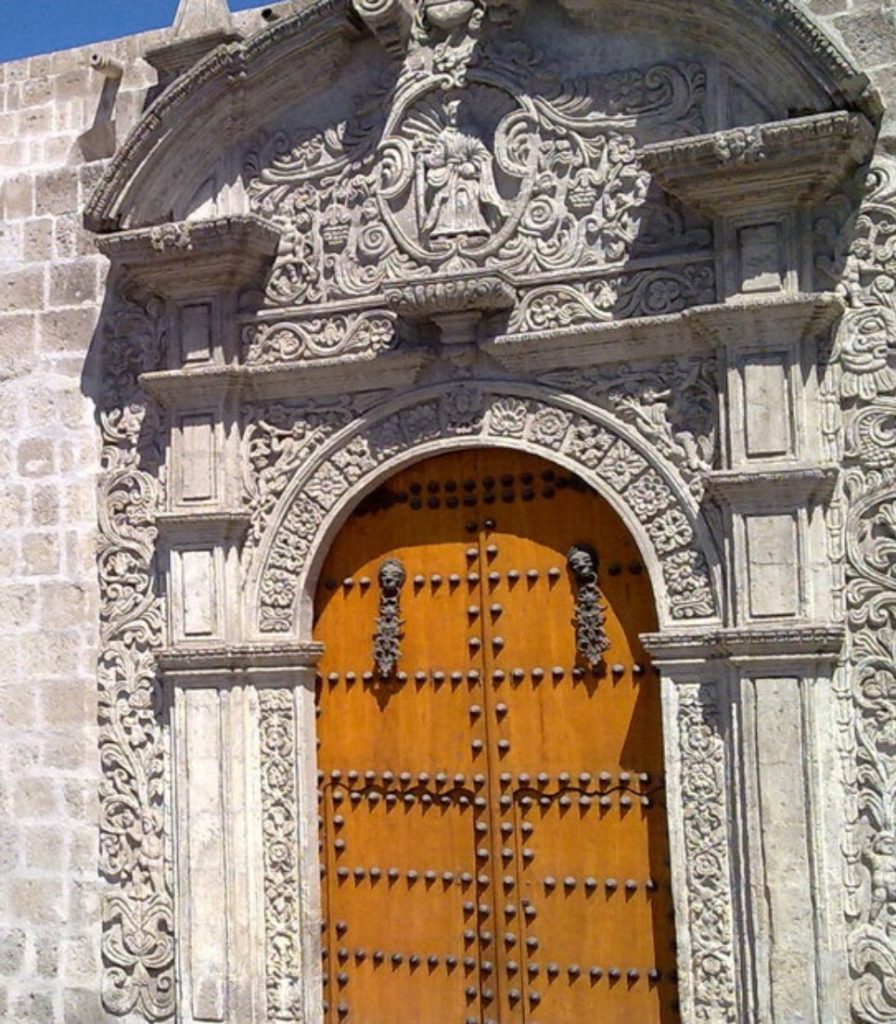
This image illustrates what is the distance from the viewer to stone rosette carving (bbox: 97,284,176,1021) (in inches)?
229

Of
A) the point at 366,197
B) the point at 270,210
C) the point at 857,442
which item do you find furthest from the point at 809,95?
the point at 270,210

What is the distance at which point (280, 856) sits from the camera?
5641mm

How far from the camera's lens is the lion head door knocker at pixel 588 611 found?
5273 millimetres

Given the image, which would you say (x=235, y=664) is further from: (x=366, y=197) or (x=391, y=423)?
(x=366, y=197)

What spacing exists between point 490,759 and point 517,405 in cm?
129

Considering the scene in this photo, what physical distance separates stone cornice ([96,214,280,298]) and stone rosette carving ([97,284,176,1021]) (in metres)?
0.23

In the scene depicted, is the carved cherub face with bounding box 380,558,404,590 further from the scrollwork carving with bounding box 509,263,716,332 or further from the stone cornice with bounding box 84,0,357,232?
the stone cornice with bounding box 84,0,357,232

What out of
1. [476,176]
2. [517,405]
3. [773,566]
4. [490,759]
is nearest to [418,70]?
[476,176]

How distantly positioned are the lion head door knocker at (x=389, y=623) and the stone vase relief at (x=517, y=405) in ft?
0.07

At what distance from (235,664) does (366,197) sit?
6.02 feet

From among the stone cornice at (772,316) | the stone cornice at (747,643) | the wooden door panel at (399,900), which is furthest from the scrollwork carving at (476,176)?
the wooden door panel at (399,900)

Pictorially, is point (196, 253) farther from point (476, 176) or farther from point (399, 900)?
point (399, 900)

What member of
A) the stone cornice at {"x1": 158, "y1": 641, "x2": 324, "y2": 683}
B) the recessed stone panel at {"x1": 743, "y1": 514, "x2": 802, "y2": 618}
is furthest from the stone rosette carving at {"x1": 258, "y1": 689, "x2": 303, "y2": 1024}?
the recessed stone panel at {"x1": 743, "y1": 514, "x2": 802, "y2": 618}

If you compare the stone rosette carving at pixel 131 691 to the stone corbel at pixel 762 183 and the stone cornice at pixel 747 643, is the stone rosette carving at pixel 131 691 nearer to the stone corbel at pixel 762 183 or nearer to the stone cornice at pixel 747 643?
the stone cornice at pixel 747 643
